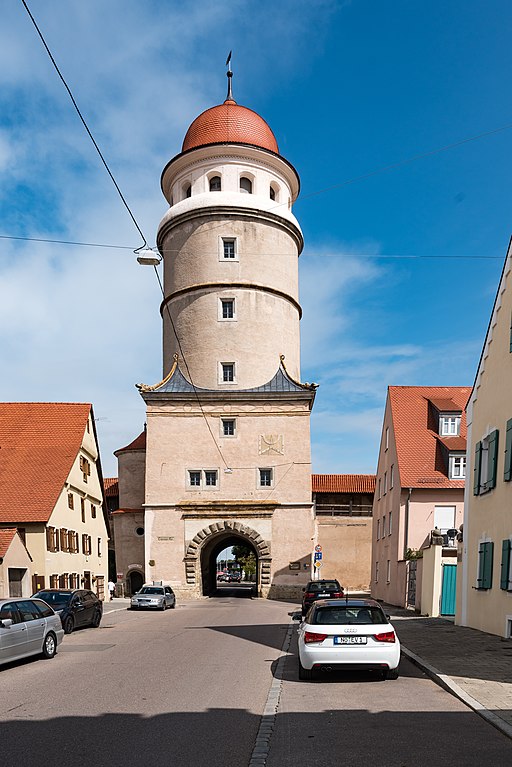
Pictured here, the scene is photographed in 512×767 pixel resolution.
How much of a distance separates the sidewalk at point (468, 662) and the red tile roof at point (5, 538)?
14341 millimetres

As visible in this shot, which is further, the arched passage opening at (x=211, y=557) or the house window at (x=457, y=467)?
the arched passage opening at (x=211, y=557)

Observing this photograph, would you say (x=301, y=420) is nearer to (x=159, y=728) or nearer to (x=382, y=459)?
(x=382, y=459)

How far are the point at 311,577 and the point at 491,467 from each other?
2539cm

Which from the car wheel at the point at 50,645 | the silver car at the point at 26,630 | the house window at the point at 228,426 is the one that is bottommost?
the car wheel at the point at 50,645

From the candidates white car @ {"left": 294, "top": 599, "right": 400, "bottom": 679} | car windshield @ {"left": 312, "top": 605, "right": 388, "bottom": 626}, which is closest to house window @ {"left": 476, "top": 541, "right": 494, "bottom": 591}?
car windshield @ {"left": 312, "top": 605, "right": 388, "bottom": 626}

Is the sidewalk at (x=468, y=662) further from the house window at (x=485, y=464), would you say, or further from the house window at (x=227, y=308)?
the house window at (x=227, y=308)

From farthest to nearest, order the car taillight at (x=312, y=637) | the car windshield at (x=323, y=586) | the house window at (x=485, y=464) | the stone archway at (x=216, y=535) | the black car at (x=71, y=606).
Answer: the stone archway at (x=216, y=535), the car windshield at (x=323, y=586), the black car at (x=71, y=606), the house window at (x=485, y=464), the car taillight at (x=312, y=637)

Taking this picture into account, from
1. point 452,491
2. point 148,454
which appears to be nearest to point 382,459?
point 452,491

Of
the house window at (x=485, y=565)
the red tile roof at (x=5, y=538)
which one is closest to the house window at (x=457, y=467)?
the house window at (x=485, y=565)

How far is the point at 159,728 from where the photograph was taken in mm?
8430

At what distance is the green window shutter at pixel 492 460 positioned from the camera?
19359 mm

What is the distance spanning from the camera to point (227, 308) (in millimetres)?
48406

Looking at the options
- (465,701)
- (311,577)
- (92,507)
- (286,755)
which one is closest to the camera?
(286,755)

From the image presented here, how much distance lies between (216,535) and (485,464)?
26.2 m
